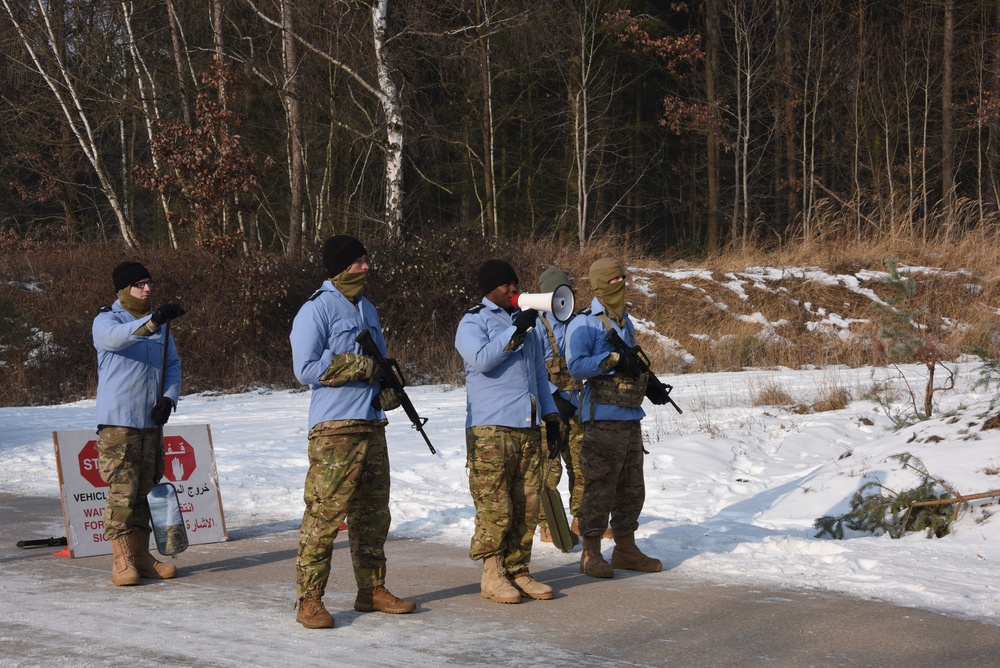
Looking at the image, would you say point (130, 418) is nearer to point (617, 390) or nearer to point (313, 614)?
point (313, 614)

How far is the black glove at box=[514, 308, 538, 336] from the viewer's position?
20.9 ft

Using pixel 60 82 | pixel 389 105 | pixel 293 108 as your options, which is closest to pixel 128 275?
pixel 389 105

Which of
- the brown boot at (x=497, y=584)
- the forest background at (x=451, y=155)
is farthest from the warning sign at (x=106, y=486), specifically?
the forest background at (x=451, y=155)

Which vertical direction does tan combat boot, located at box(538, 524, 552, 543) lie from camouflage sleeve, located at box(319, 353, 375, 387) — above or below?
below

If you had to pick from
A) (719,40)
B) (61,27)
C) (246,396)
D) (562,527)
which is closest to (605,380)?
(562,527)

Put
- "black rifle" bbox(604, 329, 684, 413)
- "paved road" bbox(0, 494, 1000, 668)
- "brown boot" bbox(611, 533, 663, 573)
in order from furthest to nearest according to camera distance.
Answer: "brown boot" bbox(611, 533, 663, 573), "black rifle" bbox(604, 329, 684, 413), "paved road" bbox(0, 494, 1000, 668)

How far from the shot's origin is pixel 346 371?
6.04 m

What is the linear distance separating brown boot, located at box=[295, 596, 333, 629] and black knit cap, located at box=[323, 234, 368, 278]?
183 cm

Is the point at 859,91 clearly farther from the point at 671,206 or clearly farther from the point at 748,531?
the point at 748,531

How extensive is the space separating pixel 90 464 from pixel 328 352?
11.6 feet

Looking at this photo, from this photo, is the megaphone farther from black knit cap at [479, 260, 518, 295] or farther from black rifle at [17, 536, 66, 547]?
black rifle at [17, 536, 66, 547]

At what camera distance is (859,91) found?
37.2 m

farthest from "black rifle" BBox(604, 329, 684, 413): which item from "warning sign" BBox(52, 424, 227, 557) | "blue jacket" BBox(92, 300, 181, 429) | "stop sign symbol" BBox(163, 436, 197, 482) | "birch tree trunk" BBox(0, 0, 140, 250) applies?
"birch tree trunk" BBox(0, 0, 140, 250)

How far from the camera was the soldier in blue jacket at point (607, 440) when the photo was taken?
7.28 metres
